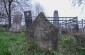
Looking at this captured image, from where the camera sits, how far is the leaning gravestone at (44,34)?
839 centimetres

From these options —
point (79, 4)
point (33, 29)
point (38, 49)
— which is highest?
point (79, 4)

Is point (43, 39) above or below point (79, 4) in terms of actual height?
below

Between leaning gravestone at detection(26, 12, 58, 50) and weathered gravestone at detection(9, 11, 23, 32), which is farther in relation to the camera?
weathered gravestone at detection(9, 11, 23, 32)

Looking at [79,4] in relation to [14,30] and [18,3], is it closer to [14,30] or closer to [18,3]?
[14,30]

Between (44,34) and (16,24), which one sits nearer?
(44,34)

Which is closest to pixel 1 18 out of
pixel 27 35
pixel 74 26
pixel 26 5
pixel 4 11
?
pixel 4 11

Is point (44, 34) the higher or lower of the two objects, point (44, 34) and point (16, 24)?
the lower

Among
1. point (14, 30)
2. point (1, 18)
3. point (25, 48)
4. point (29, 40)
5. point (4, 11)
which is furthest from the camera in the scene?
point (4, 11)

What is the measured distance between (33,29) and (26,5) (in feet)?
70.0

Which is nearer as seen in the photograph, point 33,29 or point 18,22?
point 33,29

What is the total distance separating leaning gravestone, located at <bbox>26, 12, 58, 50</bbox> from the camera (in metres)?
8.39

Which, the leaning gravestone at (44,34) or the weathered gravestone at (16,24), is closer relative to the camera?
the leaning gravestone at (44,34)

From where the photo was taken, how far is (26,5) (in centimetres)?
2994

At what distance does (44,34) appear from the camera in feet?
27.9
